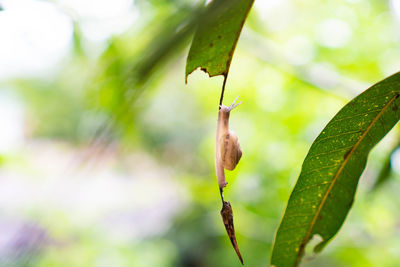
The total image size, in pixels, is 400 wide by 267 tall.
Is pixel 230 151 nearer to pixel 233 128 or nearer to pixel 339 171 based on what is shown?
pixel 339 171

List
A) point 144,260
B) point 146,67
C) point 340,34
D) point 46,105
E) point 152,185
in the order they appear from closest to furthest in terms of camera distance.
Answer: point 146,67 → point 340,34 → point 144,260 → point 152,185 → point 46,105

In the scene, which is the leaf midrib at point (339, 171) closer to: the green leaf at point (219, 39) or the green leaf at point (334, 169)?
the green leaf at point (334, 169)

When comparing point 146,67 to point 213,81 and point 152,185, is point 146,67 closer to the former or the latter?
point 213,81

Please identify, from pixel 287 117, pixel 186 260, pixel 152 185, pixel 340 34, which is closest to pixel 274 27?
pixel 340 34

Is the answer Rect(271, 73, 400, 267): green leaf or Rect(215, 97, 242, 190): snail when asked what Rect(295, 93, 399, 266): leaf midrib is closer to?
Rect(271, 73, 400, 267): green leaf

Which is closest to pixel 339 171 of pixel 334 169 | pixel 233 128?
pixel 334 169

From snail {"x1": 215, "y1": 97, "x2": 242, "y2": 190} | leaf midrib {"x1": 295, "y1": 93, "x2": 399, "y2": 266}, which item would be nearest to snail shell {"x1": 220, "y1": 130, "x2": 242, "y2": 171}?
snail {"x1": 215, "y1": 97, "x2": 242, "y2": 190}
